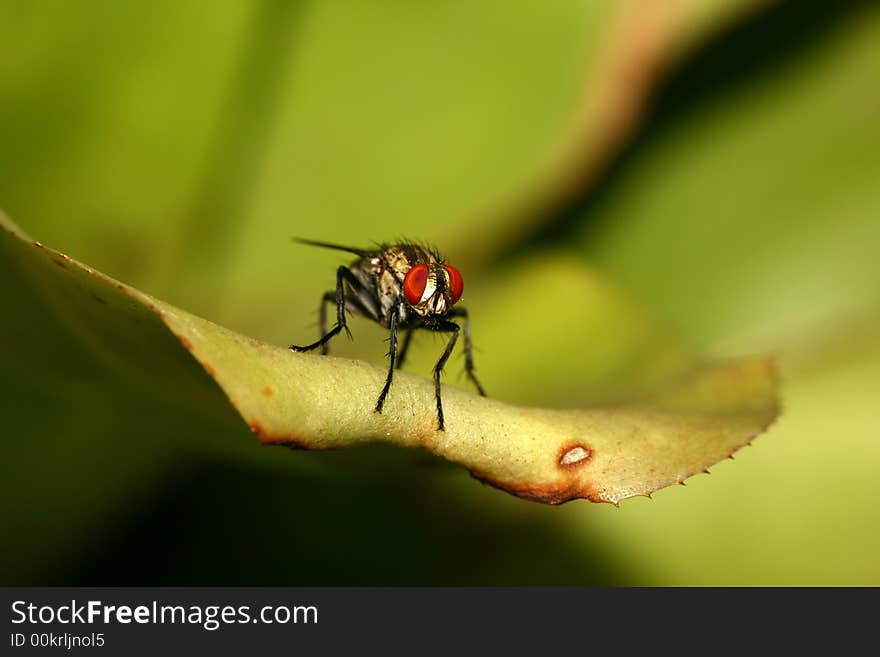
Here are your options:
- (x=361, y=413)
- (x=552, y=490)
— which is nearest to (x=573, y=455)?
(x=552, y=490)

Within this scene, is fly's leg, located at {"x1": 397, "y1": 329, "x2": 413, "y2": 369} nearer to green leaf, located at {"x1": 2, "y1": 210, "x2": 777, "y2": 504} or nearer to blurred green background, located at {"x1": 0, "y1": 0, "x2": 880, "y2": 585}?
blurred green background, located at {"x1": 0, "y1": 0, "x2": 880, "y2": 585}

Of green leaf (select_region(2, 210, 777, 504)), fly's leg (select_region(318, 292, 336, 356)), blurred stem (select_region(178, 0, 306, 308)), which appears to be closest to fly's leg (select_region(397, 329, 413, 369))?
fly's leg (select_region(318, 292, 336, 356))

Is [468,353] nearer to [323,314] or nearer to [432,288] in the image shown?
[432,288]

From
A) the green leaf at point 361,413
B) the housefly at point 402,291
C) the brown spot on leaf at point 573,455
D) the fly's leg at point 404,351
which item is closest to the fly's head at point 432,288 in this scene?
the housefly at point 402,291

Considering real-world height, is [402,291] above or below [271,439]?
above

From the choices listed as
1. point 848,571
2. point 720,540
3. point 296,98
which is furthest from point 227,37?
point 848,571
